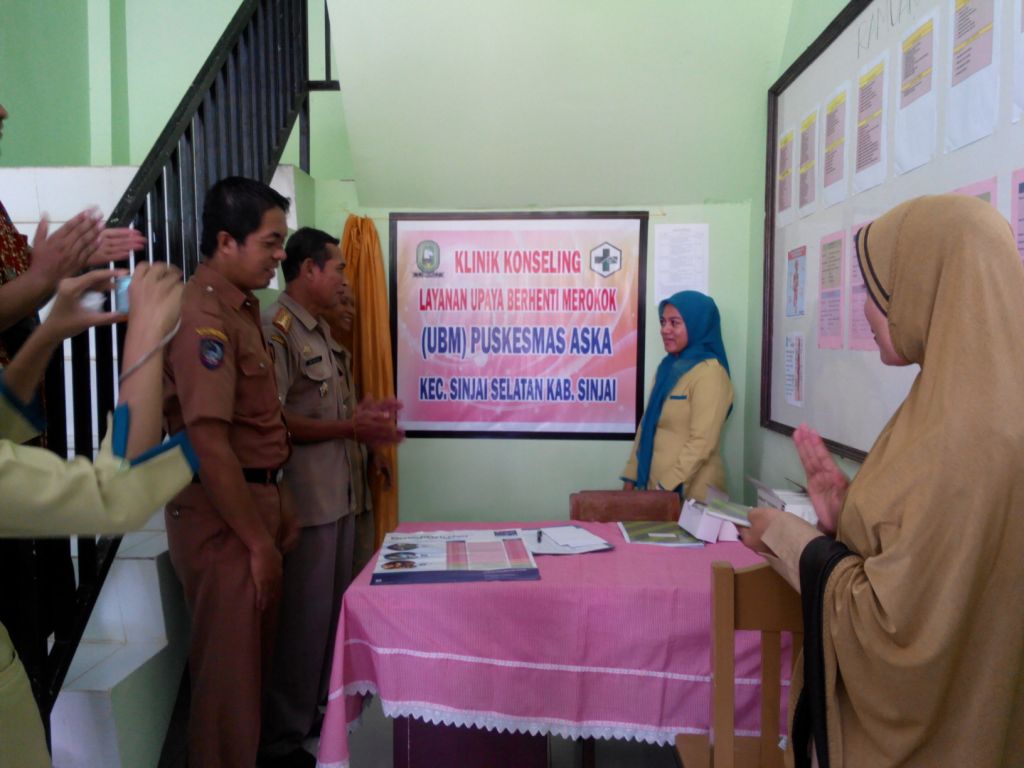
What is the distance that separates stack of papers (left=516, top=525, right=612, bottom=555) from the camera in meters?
1.79

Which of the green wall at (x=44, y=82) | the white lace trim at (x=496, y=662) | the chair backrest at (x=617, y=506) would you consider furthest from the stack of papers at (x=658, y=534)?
the green wall at (x=44, y=82)

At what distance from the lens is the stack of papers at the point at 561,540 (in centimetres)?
179

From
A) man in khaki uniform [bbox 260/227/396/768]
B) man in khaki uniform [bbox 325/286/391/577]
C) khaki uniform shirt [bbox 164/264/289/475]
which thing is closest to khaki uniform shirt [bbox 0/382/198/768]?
khaki uniform shirt [bbox 164/264/289/475]

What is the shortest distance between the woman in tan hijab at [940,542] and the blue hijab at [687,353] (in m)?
1.70

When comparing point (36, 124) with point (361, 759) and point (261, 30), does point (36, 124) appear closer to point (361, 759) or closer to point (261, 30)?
point (261, 30)

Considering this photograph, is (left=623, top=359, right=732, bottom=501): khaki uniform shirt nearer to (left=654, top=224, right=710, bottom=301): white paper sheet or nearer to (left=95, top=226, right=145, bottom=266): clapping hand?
(left=654, top=224, right=710, bottom=301): white paper sheet

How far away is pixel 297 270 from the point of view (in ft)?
7.36

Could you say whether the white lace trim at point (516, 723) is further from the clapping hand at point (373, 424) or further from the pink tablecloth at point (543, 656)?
the clapping hand at point (373, 424)

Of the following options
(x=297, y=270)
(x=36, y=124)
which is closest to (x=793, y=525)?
(x=297, y=270)

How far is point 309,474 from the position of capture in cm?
217

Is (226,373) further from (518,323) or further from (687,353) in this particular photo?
(687,353)

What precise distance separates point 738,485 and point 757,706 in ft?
5.44

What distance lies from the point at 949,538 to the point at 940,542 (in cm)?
1

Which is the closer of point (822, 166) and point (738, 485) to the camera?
point (822, 166)
